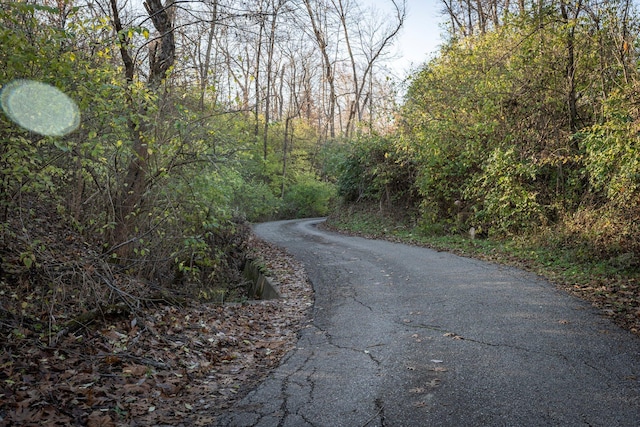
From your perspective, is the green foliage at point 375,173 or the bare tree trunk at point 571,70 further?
the green foliage at point 375,173

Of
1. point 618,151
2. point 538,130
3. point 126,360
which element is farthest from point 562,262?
point 126,360

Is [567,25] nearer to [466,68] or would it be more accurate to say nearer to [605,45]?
[605,45]

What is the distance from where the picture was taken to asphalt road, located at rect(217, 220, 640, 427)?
3.73 meters

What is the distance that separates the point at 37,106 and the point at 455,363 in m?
5.18

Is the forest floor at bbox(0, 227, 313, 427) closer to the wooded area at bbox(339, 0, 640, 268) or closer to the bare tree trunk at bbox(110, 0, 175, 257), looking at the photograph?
the bare tree trunk at bbox(110, 0, 175, 257)

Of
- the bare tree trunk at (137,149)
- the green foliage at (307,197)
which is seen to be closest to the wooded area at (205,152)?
the bare tree trunk at (137,149)

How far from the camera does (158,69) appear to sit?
28.6 ft

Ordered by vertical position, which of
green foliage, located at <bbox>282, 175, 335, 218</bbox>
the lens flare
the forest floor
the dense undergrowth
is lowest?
the forest floor

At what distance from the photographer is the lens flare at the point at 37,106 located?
4.63 metres

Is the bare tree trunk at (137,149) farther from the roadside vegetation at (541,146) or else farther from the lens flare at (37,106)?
the roadside vegetation at (541,146)

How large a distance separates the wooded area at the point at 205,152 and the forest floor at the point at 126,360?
53 millimetres

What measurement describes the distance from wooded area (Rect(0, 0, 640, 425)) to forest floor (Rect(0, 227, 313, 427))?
0.17 ft

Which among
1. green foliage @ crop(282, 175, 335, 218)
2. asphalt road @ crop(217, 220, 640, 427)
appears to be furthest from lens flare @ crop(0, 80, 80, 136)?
green foliage @ crop(282, 175, 335, 218)

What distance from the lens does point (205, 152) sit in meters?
7.71
